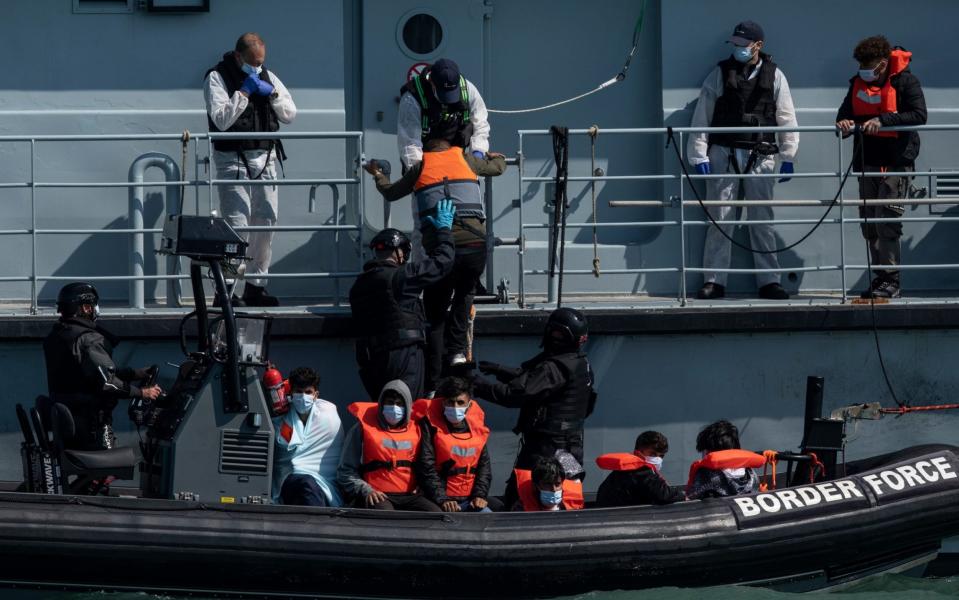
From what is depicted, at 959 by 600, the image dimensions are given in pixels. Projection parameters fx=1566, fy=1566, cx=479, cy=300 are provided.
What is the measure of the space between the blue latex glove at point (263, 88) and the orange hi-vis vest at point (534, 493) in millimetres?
2884

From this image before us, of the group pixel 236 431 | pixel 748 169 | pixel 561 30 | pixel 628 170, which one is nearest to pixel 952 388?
pixel 748 169

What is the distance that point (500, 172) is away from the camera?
937cm

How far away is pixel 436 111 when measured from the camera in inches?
365

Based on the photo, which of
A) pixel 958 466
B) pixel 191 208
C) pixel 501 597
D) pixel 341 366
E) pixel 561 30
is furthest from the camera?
pixel 561 30

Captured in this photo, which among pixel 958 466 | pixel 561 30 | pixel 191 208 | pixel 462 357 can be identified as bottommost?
pixel 958 466

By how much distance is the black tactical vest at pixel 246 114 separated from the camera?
31.7ft

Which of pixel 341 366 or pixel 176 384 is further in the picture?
pixel 341 366

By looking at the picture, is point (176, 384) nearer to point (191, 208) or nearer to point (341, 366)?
point (341, 366)

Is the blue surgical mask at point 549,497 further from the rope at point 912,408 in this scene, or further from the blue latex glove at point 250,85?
the blue latex glove at point 250,85

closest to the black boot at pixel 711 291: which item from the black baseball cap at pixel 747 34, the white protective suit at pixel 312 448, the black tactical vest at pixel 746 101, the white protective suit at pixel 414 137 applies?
the black tactical vest at pixel 746 101

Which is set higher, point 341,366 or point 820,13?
point 820,13

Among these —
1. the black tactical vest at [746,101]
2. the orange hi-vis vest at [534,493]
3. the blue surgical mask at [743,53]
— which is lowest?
the orange hi-vis vest at [534,493]

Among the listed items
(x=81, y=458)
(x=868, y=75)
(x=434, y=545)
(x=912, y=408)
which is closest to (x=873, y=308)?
(x=912, y=408)

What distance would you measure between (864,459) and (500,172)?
9.02 feet
